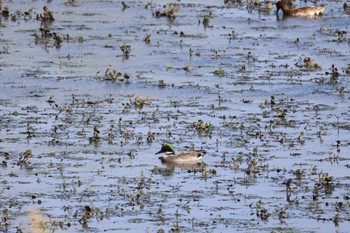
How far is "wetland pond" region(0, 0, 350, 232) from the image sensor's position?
43.3 ft

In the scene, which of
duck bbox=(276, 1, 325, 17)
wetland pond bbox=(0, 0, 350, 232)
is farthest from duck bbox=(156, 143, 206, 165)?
duck bbox=(276, 1, 325, 17)

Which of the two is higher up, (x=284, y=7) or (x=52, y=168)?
(x=284, y=7)

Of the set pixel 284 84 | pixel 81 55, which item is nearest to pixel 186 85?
pixel 284 84

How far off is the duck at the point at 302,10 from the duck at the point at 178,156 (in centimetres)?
1228

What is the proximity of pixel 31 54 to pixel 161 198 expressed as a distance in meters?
10.4

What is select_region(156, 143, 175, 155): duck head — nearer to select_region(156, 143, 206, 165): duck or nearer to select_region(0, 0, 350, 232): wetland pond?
select_region(156, 143, 206, 165): duck

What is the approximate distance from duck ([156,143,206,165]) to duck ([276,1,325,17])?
1228cm

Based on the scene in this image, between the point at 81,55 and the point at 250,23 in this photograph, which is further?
the point at 250,23

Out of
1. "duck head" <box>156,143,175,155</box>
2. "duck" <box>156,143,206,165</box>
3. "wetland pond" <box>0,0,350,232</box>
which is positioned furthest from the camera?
"duck head" <box>156,143,175,155</box>

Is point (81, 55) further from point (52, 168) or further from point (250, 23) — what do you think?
point (52, 168)

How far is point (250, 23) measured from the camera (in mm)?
26891

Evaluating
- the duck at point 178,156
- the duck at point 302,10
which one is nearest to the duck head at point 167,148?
the duck at point 178,156

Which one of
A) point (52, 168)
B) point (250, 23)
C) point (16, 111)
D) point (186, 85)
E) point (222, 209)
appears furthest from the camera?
point (250, 23)

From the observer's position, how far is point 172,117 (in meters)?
Result: 18.0
